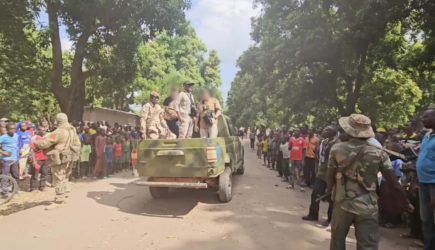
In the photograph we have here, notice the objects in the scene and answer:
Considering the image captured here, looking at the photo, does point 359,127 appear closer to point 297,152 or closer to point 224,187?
point 224,187

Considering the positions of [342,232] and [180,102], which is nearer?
[342,232]

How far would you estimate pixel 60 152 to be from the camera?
6.13 meters

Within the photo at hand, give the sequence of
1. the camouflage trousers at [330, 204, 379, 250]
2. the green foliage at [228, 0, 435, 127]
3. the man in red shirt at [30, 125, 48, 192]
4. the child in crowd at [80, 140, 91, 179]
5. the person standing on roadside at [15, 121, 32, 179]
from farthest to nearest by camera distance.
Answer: the green foliage at [228, 0, 435, 127] → the child in crowd at [80, 140, 91, 179] → the man in red shirt at [30, 125, 48, 192] → the person standing on roadside at [15, 121, 32, 179] → the camouflage trousers at [330, 204, 379, 250]

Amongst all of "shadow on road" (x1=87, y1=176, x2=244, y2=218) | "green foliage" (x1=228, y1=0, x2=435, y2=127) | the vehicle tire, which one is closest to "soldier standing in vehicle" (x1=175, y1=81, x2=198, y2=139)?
"shadow on road" (x1=87, y1=176, x2=244, y2=218)

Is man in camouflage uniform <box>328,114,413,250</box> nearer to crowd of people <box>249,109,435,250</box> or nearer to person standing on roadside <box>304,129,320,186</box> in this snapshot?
crowd of people <box>249,109,435,250</box>

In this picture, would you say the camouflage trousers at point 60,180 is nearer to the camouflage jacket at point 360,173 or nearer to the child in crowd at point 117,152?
the child in crowd at point 117,152

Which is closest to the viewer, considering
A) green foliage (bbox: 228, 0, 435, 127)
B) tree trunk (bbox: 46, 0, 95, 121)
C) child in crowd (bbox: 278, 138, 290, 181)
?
child in crowd (bbox: 278, 138, 290, 181)

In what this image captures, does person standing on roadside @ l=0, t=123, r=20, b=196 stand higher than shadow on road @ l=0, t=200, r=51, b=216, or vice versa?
person standing on roadside @ l=0, t=123, r=20, b=196

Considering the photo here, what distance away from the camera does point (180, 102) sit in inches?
278

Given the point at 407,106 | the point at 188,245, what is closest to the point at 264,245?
the point at 188,245

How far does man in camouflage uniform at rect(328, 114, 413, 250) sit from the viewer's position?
3.04 m

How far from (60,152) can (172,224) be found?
9.01 feet

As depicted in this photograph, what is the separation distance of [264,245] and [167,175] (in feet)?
7.67

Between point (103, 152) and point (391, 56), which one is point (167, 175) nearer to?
point (103, 152)
